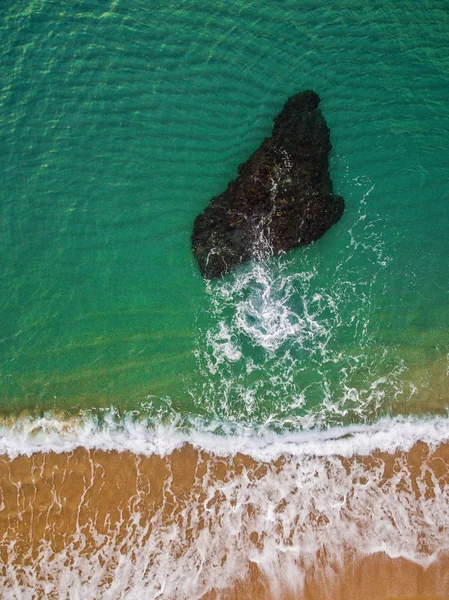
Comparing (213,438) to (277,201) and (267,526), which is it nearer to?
(267,526)

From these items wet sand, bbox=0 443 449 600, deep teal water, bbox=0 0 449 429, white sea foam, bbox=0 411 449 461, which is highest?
deep teal water, bbox=0 0 449 429

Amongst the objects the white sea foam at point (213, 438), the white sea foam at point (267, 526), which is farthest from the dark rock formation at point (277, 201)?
the white sea foam at point (267, 526)

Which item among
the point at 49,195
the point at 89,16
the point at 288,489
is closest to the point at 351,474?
the point at 288,489

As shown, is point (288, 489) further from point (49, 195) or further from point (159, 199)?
point (49, 195)

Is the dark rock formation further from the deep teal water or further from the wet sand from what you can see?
the wet sand

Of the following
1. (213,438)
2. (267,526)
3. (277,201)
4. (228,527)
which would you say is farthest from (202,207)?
(267,526)

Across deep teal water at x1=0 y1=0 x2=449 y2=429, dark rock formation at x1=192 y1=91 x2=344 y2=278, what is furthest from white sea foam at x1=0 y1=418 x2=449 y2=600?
dark rock formation at x1=192 y1=91 x2=344 y2=278
